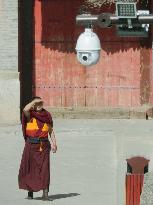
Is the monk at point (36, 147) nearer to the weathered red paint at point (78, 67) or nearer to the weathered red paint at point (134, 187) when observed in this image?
the weathered red paint at point (134, 187)

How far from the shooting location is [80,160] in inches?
689

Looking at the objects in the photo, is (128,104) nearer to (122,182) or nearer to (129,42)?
(129,42)

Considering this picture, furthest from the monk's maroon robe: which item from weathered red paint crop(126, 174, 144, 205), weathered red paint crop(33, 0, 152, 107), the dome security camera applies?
weathered red paint crop(33, 0, 152, 107)

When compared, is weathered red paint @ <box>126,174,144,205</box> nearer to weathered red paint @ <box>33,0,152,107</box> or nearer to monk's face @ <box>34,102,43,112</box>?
monk's face @ <box>34,102,43,112</box>

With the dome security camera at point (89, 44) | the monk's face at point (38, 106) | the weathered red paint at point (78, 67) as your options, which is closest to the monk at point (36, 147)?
the monk's face at point (38, 106)

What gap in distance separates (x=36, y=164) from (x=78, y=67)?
1038cm

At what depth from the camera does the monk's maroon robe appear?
45.4ft

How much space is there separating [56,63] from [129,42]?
203cm

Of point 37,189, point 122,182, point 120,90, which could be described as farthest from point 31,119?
point 120,90

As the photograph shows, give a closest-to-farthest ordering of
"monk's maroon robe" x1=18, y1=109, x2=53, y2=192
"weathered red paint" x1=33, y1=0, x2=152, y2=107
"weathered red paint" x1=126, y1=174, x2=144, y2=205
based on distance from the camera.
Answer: "weathered red paint" x1=126, y1=174, x2=144, y2=205
"monk's maroon robe" x1=18, y1=109, x2=53, y2=192
"weathered red paint" x1=33, y1=0, x2=152, y2=107

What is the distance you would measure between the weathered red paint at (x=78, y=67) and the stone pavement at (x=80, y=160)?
91 centimetres

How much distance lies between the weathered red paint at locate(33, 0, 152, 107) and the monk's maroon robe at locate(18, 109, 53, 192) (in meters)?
10.1

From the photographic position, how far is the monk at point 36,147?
13836 mm

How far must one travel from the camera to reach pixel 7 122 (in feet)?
74.5
